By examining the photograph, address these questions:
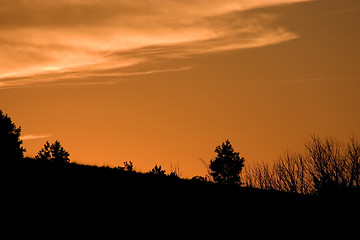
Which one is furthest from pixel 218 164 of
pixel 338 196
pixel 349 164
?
pixel 338 196

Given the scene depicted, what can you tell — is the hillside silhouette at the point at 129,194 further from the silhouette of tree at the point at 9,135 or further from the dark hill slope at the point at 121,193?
the silhouette of tree at the point at 9,135

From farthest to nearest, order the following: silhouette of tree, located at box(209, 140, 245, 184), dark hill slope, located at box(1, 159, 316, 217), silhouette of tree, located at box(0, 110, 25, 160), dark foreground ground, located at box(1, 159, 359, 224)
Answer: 1. silhouette of tree, located at box(209, 140, 245, 184)
2. silhouette of tree, located at box(0, 110, 25, 160)
3. dark hill slope, located at box(1, 159, 316, 217)
4. dark foreground ground, located at box(1, 159, 359, 224)

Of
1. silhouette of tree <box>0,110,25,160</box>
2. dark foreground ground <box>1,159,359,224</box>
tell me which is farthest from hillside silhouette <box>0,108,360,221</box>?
silhouette of tree <box>0,110,25,160</box>

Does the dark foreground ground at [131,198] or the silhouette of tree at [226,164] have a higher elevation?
the silhouette of tree at [226,164]

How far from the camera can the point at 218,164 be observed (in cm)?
7825

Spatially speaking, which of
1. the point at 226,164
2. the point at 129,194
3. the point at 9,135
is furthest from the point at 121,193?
the point at 226,164

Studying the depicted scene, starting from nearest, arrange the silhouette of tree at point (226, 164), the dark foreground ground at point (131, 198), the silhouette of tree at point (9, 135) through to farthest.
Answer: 1. the dark foreground ground at point (131, 198)
2. the silhouette of tree at point (9, 135)
3. the silhouette of tree at point (226, 164)

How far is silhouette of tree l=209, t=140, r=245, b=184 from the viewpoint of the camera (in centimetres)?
7750

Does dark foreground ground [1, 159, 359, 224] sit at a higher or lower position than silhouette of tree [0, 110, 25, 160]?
lower

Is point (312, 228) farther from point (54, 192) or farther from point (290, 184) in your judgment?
point (290, 184)

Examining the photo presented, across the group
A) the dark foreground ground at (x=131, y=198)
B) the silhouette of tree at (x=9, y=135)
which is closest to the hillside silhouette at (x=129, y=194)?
the dark foreground ground at (x=131, y=198)

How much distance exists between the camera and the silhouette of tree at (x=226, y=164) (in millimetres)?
77500

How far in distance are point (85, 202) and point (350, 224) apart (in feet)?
35.0

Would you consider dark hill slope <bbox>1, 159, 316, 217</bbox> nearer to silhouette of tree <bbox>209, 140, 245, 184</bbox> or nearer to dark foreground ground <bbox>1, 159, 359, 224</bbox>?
dark foreground ground <bbox>1, 159, 359, 224</bbox>
